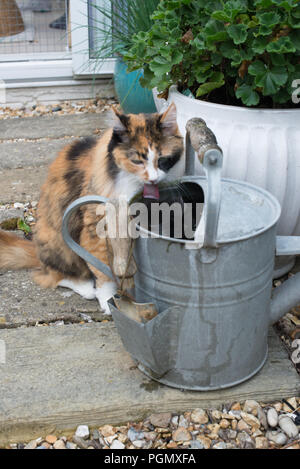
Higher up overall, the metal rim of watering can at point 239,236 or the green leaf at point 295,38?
the green leaf at point 295,38

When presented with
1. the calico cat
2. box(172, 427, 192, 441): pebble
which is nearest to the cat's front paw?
the calico cat

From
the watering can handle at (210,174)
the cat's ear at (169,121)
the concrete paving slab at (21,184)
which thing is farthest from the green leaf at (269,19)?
the concrete paving slab at (21,184)

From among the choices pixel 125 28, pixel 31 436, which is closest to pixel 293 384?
pixel 31 436

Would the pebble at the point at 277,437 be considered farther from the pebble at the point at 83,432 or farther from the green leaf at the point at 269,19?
the green leaf at the point at 269,19

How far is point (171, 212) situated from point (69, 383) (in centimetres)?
62

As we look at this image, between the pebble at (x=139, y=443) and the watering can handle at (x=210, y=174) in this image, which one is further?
the pebble at (x=139, y=443)

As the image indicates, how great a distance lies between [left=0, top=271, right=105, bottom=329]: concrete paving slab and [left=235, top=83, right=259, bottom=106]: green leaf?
2.96ft

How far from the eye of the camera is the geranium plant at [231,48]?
5.52 ft

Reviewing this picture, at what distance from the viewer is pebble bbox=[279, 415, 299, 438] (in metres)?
1.51

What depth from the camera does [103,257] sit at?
6.26 feet

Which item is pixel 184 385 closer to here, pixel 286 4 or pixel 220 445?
pixel 220 445

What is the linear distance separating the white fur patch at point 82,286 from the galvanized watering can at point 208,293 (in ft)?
1.50

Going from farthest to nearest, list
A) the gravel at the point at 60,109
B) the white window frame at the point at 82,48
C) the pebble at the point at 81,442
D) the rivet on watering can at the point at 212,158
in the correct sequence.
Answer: the gravel at the point at 60,109, the white window frame at the point at 82,48, the pebble at the point at 81,442, the rivet on watering can at the point at 212,158

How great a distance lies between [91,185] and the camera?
1869 millimetres
